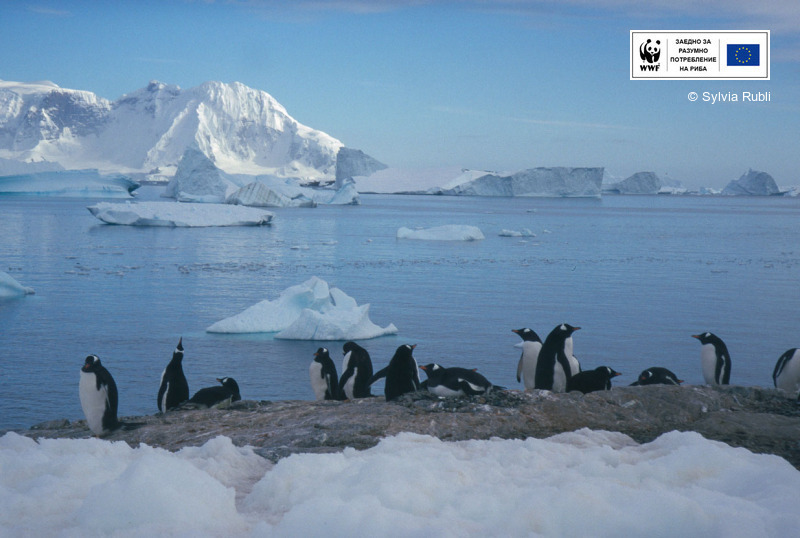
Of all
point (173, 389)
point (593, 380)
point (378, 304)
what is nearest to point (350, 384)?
point (173, 389)

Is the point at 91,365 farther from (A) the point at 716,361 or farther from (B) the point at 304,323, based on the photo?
(A) the point at 716,361

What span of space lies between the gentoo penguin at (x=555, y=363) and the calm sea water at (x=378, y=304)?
167 centimetres

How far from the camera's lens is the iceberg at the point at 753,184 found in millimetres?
116000

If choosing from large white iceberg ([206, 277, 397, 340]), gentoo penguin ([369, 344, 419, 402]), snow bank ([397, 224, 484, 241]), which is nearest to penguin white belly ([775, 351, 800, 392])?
gentoo penguin ([369, 344, 419, 402])

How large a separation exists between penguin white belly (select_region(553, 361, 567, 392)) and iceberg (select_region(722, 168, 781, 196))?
4795 inches

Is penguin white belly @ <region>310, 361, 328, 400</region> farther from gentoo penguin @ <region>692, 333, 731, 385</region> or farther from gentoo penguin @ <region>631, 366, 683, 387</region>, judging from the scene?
gentoo penguin @ <region>692, 333, 731, 385</region>

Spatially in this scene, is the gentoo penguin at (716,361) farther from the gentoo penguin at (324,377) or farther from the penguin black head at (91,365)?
the penguin black head at (91,365)

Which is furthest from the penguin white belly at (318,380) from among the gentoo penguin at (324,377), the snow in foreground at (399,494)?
the snow in foreground at (399,494)

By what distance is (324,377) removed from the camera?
21.3 ft

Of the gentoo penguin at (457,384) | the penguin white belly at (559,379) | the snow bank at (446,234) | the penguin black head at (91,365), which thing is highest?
the snow bank at (446,234)

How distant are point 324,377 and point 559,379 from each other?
6.80 ft

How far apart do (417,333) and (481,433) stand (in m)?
5.75

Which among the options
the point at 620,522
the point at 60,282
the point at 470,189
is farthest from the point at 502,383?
the point at 470,189

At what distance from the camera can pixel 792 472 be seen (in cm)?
279
